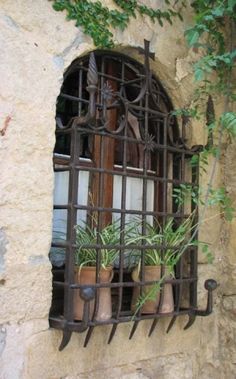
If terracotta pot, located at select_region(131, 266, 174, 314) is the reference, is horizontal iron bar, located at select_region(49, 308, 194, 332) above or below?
below

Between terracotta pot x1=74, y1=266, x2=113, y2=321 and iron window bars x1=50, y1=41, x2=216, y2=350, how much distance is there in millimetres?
24

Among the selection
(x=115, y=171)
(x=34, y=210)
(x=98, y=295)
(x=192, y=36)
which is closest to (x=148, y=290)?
(x=98, y=295)

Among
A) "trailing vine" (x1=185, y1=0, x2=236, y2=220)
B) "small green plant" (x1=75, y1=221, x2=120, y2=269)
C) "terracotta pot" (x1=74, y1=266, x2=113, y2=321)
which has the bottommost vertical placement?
"terracotta pot" (x1=74, y1=266, x2=113, y2=321)

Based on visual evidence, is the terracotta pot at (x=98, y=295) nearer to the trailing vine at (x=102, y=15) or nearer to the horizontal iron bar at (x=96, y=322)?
the horizontal iron bar at (x=96, y=322)

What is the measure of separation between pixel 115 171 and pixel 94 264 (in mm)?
380

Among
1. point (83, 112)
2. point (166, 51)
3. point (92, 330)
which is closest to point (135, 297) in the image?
point (92, 330)

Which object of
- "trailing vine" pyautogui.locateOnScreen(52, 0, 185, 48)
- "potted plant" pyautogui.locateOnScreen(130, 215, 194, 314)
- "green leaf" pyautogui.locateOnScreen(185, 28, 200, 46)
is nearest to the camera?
"trailing vine" pyautogui.locateOnScreen(52, 0, 185, 48)

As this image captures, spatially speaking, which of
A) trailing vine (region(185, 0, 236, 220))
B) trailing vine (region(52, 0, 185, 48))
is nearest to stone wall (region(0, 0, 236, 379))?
trailing vine (region(52, 0, 185, 48))

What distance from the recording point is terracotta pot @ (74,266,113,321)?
185 cm

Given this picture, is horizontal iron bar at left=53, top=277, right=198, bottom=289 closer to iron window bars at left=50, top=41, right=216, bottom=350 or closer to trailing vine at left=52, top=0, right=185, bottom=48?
iron window bars at left=50, top=41, right=216, bottom=350

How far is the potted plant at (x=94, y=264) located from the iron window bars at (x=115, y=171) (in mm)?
21

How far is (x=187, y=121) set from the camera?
234 centimetres

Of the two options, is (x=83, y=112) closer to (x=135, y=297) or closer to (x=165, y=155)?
(x=165, y=155)

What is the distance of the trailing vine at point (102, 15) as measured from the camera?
192 centimetres
